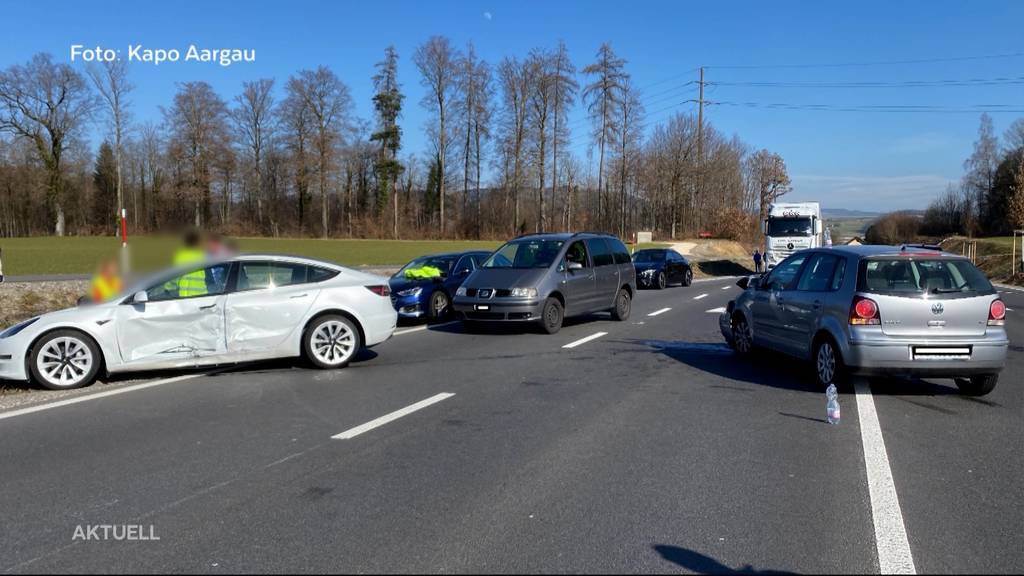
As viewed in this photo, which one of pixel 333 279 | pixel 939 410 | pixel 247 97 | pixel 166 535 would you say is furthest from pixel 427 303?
pixel 247 97

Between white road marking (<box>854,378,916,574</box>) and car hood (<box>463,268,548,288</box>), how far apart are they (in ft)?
21.2

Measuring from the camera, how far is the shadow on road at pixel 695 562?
3443 mm

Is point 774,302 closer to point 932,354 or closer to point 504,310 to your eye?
point 932,354

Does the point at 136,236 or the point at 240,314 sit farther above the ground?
the point at 136,236

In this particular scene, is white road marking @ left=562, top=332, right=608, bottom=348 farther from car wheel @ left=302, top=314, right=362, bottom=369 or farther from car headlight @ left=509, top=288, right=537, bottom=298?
car wheel @ left=302, top=314, right=362, bottom=369

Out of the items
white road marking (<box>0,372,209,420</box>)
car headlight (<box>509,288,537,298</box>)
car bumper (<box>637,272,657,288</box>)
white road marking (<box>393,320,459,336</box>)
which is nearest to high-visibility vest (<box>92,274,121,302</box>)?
white road marking (<box>0,372,209,420</box>)

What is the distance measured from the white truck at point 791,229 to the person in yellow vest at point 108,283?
1112 inches

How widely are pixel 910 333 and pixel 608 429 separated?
332 centimetres

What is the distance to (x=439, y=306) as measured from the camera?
48.3 ft

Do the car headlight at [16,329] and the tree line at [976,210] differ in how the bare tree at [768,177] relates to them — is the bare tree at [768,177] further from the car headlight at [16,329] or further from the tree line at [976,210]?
the car headlight at [16,329]

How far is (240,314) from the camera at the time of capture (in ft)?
28.0

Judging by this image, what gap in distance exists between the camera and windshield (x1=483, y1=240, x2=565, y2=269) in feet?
42.6

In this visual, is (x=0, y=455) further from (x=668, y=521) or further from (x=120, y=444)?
(x=668, y=521)

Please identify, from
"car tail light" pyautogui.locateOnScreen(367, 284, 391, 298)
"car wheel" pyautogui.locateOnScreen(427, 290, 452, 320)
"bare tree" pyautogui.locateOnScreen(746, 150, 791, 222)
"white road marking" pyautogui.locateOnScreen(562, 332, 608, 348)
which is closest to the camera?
"car tail light" pyautogui.locateOnScreen(367, 284, 391, 298)
